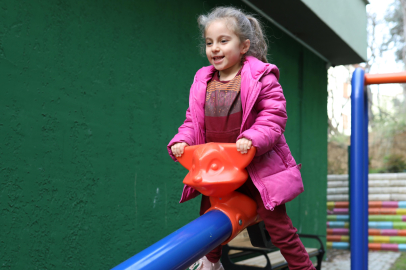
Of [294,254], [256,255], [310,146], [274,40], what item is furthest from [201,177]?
[310,146]

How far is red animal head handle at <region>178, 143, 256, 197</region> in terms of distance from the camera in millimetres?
1375

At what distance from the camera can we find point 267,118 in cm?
148

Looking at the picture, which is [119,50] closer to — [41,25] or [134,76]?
[134,76]

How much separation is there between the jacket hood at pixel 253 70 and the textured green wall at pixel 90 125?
1.06m

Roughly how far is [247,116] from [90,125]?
1366 mm

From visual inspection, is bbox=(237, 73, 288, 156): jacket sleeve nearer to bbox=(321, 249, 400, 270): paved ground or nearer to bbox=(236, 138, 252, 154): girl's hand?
bbox=(236, 138, 252, 154): girl's hand

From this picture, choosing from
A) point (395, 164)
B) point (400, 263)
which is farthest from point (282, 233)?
point (395, 164)

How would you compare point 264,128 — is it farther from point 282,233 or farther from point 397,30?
point 397,30

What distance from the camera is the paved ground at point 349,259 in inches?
229

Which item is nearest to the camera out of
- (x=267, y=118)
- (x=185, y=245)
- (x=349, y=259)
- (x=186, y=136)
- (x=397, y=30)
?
(x=185, y=245)

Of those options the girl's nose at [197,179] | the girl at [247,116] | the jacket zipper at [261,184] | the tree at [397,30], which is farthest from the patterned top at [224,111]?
the tree at [397,30]

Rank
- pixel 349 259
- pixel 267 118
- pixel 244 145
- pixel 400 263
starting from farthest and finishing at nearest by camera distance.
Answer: pixel 349 259 < pixel 400 263 < pixel 267 118 < pixel 244 145

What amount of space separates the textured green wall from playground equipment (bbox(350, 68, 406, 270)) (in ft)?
4.78

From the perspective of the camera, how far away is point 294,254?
1575mm
